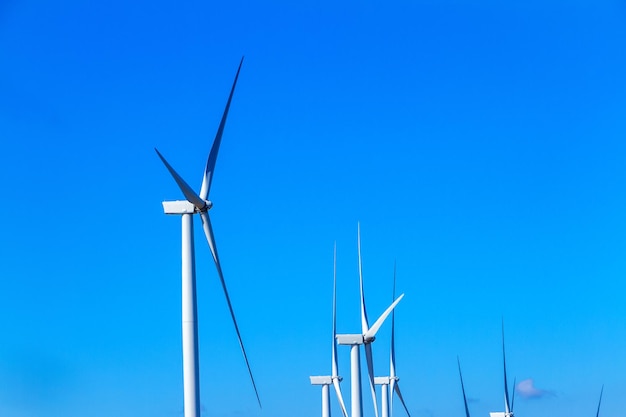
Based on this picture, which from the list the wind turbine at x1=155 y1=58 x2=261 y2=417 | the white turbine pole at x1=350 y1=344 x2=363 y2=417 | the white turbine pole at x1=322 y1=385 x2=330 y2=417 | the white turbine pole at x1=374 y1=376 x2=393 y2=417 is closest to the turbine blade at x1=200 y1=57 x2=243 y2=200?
the wind turbine at x1=155 y1=58 x2=261 y2=417

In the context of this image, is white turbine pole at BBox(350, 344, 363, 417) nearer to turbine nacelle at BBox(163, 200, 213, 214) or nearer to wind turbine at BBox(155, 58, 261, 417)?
wind turbine at BBox(155, 58, 261, 417)

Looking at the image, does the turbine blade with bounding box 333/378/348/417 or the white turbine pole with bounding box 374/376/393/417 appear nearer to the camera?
the turbine blade with bounding box 333/378/348/417

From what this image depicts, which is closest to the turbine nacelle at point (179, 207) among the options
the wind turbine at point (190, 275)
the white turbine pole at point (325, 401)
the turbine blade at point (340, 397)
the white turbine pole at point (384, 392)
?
the wind turbine at point (190, 275)

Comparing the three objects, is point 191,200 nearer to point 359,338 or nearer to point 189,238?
point 189,238

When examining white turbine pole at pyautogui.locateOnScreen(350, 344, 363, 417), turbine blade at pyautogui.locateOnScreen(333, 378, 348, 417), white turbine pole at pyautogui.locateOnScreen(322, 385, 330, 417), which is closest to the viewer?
white turbine pole at pyautogui.locateOnScreen(350, 344, 363, 417)

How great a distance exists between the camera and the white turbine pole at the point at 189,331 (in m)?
37.5

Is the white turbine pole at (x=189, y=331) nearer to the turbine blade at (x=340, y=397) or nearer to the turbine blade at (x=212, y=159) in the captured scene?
the turbine blade at (x=212, y=159)

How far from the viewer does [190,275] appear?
127 feet

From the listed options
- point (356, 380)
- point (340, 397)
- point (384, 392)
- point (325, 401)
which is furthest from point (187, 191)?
point (384, 392)

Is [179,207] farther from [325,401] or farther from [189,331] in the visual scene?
[325,401]

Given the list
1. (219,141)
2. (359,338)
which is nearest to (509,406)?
(359,338)

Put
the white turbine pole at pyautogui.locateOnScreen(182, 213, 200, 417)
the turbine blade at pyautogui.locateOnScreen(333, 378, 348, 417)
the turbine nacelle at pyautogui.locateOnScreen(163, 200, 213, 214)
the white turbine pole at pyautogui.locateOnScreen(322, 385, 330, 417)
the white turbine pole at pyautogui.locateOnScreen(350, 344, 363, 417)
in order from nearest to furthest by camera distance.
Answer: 1. the white turbine pole at pyautogui.locateOnScreen(182, 213, 200, 417)
2. the turbine nacelle at pyautogui.locateOnScreen(163, 200, 213, 214)
3. the white turbine pole at pyautogui.locateOnScreen(350, 344, 363, 417)
4. the turbine blade at pyautogui.locateOnScreen(333, 378, 348, 417)
5. the white turbine pole at pyautogui.locateOnScreen(322, 385, 330, 417)

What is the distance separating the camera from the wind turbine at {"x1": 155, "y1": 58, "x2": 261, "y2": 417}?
3769cm

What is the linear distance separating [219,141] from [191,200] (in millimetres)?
4292
